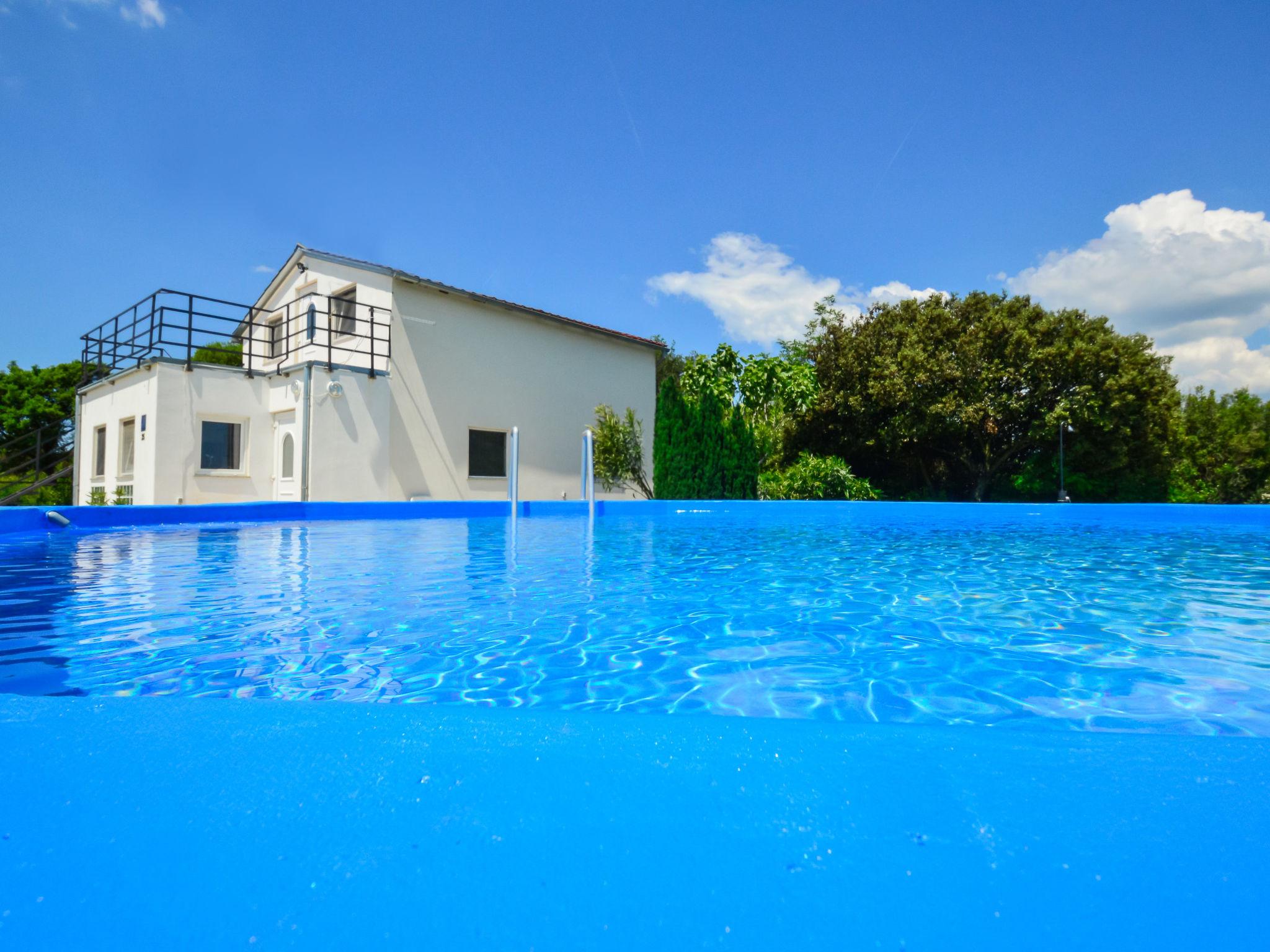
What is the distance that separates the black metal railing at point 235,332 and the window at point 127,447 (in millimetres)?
1269

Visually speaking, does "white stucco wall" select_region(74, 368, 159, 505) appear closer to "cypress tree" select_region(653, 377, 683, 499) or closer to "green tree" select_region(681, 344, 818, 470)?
"cypress tree" select_region(653, 377, 683, 499)

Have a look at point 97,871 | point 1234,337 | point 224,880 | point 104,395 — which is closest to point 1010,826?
point 224,880

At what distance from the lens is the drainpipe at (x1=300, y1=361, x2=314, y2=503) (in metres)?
11.8

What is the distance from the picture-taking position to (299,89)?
1321cm

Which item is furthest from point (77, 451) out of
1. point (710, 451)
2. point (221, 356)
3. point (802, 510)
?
point (802, 510)

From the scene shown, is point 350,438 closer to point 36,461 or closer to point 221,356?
point 36,461

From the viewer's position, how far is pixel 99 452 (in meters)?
14.7

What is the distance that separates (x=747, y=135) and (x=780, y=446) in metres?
7.49

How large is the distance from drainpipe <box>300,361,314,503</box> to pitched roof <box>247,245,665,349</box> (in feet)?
8.74

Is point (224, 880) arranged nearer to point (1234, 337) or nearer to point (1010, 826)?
point (1010, 826)

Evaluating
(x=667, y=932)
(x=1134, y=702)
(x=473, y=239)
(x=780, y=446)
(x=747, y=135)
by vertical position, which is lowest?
(x=1134, y=702)

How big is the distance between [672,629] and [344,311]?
13.1 metres

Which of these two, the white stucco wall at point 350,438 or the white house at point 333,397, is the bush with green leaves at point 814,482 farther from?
the white stucco wall at point 350,438

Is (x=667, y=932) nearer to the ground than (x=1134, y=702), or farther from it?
farther from it
